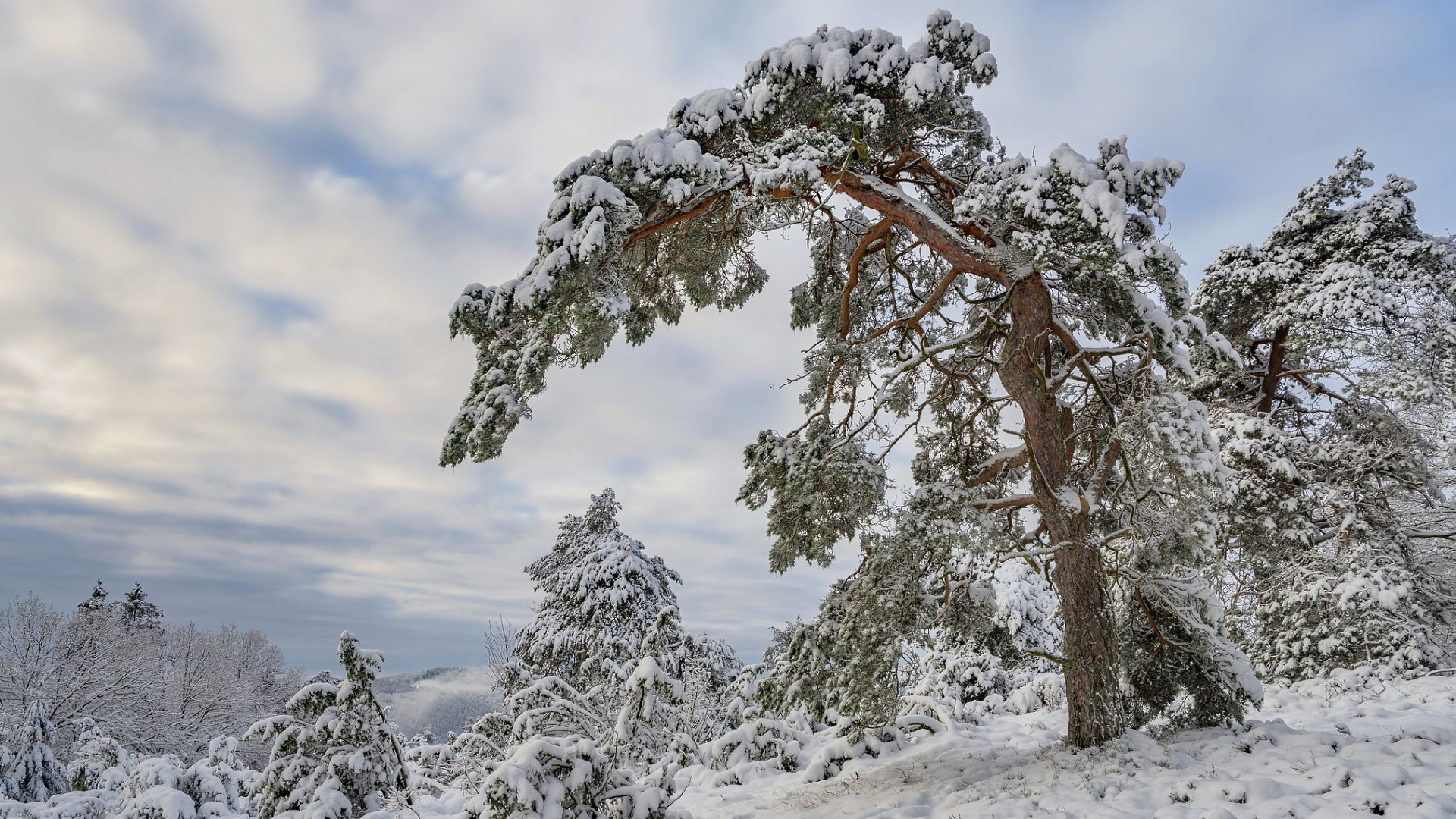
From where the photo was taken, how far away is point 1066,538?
761 centimetres

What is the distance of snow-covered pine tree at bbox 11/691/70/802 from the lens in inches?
649

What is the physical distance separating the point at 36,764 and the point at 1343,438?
28.4m

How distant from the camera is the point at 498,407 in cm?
721

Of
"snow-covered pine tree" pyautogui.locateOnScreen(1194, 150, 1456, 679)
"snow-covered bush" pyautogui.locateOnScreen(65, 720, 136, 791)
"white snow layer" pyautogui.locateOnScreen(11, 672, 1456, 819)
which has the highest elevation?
"snow-covered pine tree" pyautogui.locateOnScreen(1194, 150, 1456, 679)

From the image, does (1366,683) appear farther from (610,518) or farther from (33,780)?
(33,780)

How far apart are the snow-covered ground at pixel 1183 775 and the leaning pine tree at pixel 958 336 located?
838mm

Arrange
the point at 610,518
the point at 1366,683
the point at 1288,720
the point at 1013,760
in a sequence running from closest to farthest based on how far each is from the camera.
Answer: the point at 1013,760 → the point at 1288,720 → the point at 1366,683 → the point at 610,518

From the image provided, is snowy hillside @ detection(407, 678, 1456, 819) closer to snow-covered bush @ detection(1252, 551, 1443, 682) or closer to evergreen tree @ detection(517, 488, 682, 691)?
snow-covered bush @ detection(1252, 551, 1443, 682)

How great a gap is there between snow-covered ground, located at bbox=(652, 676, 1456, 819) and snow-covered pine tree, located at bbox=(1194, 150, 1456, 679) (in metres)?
1.59

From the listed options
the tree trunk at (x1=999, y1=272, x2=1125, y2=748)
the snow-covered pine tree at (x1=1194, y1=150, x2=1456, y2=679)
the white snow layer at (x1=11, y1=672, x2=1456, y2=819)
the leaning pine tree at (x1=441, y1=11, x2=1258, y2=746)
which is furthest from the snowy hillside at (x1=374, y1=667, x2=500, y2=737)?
the snow-covered pine tree at (x1=1194, y1=150, x2=1456, y2=679)

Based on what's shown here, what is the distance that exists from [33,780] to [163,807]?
45.2 ft

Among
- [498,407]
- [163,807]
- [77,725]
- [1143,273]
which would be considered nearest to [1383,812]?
[1143,273]

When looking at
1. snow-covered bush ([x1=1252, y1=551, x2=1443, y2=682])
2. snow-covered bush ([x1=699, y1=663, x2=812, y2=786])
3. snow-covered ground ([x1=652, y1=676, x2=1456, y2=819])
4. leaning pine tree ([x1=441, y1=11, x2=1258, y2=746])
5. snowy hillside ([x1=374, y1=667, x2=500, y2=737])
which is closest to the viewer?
snow-covered ground ([x1=652, y1=676, x2=1456, y2=819])

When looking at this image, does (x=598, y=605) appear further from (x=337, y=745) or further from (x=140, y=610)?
(x=140, y=610)
